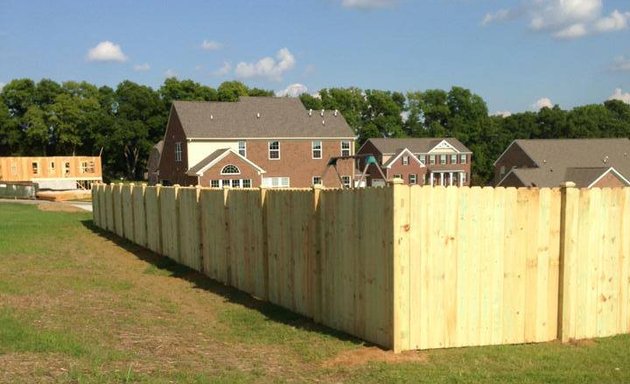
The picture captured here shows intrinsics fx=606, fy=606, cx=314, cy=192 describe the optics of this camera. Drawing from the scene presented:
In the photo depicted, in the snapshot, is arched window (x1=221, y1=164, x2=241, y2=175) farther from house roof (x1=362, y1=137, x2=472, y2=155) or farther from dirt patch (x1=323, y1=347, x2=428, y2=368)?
dirt patch (x1=323, y1=347, x2=428, y2=368)

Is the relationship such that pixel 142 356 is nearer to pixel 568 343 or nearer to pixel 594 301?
pixel 568 343

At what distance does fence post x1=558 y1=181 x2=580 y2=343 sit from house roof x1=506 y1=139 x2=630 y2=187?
54404 mm

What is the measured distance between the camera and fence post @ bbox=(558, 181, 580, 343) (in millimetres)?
6973

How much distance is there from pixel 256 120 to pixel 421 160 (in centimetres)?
3583

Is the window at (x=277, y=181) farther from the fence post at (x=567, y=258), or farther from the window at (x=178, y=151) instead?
the fence post at (x=567, y=258)

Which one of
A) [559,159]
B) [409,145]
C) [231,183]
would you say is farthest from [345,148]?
[409,145]

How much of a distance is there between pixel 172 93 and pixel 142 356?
88.0 meters

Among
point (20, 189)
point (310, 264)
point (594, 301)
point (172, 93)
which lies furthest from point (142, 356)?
point (172, 93)

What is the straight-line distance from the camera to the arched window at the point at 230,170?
152ft

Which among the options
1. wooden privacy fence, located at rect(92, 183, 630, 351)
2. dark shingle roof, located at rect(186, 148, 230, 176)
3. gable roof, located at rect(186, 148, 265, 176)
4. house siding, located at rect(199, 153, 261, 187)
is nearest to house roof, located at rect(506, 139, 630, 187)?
house siding, located at rect(199, 153, 261, 187)

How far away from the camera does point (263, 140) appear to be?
51438 millimetres

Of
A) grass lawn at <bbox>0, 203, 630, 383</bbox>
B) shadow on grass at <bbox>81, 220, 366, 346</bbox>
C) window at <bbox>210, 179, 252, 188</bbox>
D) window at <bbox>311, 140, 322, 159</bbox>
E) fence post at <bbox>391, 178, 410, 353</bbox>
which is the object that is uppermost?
window at <bbox>311, 140, 322, 159</bbox>

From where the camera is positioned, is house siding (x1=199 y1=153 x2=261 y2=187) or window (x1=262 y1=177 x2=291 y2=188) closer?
house siding (x1=199 y1=153 x2=261 y2=187)

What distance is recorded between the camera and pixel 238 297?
9.92 meters
